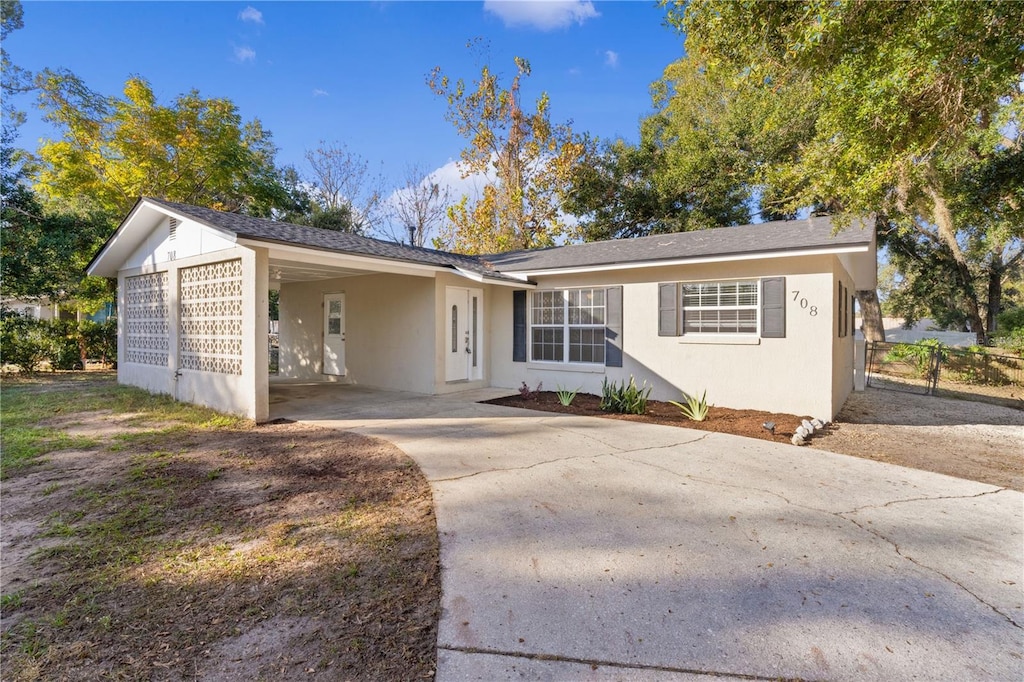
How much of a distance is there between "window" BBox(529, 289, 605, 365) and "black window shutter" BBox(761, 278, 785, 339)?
3.04 metres

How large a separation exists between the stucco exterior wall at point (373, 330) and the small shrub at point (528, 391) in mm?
1901

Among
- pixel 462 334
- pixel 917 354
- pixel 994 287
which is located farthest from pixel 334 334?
pixel 994 287

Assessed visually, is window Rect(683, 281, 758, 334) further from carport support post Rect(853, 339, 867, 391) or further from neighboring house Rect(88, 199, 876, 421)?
carport support post Rect(853, 339, 867, 391)

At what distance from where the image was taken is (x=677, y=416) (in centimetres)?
832

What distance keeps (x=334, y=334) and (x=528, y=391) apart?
18.5 ft

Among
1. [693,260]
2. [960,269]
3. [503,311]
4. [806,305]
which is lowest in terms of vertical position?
[806,305]

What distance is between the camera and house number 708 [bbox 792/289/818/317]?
805cm

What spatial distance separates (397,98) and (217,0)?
744 cm

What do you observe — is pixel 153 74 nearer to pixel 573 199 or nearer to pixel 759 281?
pixel 573 199

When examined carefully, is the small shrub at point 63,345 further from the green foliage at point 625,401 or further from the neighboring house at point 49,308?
the green foliage at point 625,401

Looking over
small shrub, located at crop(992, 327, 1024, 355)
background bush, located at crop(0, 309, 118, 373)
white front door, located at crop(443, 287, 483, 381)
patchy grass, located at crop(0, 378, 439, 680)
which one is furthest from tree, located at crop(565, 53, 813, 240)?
background bush, located at crop(0, 309, 118, 373)

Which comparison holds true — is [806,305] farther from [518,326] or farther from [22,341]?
[22,341]

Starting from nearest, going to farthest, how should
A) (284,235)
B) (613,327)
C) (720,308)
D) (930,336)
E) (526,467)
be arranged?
(526,467) → (284,235) → (720,308) → (613,327) → (930,336)

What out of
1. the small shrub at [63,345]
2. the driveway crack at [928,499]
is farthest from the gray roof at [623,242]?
the small shrub at [63,345]
